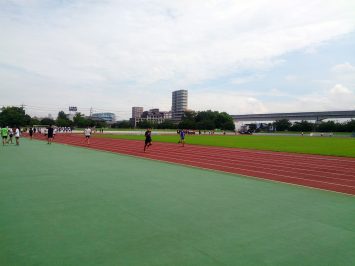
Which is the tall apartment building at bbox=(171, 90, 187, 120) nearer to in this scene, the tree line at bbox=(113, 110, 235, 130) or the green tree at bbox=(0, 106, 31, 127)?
the tree line at bbox=(113, 110, 235, 130)

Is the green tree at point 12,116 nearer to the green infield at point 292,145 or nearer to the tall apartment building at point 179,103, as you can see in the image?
the green infield at point 292,145

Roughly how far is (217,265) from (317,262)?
4.31ft

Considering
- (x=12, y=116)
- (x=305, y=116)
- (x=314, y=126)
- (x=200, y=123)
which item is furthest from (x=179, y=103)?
(x=12, y=116)

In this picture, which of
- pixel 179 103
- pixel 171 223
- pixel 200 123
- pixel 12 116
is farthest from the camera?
pixel 179 103

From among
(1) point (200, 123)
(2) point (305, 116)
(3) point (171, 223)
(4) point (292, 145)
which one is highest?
(2) point (305, 116)

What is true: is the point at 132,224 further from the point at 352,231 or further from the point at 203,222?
the point at 352,231

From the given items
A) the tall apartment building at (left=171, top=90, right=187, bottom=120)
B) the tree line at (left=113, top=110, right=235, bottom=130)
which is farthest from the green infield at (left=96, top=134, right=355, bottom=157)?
the tall apartment building at (left=171, top=90, right=187, bottom=120)

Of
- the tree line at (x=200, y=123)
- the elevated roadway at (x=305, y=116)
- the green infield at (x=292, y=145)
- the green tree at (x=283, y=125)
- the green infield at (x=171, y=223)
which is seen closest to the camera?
the green infield at (x=171, y=223)

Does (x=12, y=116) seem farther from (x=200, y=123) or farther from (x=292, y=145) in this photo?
(x=292, y=145)

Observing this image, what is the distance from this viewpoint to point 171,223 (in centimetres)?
541

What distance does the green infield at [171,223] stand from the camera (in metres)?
4.09

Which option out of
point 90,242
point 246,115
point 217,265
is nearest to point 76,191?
point 90,242

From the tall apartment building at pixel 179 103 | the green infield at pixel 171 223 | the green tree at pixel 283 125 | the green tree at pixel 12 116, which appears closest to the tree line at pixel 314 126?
the green tree at pixel 283 125

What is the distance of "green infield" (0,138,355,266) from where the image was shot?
4090 mm
